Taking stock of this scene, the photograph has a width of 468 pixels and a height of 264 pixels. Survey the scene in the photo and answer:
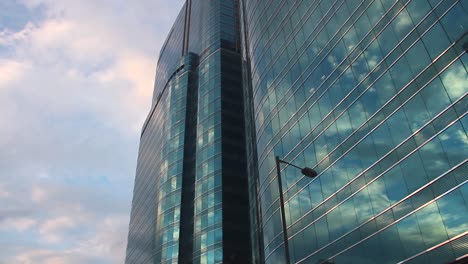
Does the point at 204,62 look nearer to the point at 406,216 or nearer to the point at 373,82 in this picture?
the point at 373,82

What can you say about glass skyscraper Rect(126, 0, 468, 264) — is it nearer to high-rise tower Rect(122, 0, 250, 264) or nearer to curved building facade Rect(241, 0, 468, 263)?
curved building facade Rect(241, 0, 468, 263)

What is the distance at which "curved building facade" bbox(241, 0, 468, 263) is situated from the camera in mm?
28266

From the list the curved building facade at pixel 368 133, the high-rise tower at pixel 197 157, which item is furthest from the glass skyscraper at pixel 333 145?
the high-rise tower at pixel 197 157

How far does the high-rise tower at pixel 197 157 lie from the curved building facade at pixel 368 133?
13436 millimetres

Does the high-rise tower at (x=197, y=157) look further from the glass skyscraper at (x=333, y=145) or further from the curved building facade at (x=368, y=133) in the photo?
the curved building facade at (x=368, y=133)

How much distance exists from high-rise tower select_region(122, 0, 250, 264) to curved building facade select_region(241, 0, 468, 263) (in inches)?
529

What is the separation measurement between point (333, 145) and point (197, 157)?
3936 centimetres

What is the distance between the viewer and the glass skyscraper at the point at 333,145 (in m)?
28.8

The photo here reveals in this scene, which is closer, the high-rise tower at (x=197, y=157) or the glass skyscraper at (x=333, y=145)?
the glass skyscraper at (x=333, y=145)

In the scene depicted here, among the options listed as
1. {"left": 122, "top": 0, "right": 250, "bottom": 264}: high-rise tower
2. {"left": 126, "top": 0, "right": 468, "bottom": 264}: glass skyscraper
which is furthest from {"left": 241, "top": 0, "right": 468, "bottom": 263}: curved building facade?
{"left": 122, "top": 0, "right": 250, "bottom": 264}: high-rise tower

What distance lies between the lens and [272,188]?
4784 centimetres

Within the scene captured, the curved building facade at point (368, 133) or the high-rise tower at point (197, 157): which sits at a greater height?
the high-rise tower at point (197, 157)

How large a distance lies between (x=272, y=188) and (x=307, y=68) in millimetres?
12972

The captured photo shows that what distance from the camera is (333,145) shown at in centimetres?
3909
